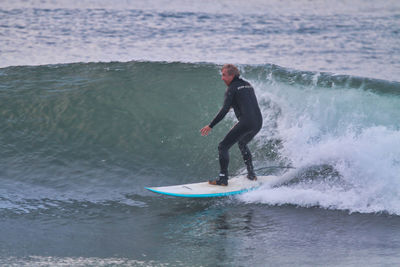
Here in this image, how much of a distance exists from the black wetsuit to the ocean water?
83 centimetres

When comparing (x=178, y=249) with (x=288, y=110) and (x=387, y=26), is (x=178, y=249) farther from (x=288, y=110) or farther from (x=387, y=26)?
(x=387, y=26)

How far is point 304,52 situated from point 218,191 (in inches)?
566

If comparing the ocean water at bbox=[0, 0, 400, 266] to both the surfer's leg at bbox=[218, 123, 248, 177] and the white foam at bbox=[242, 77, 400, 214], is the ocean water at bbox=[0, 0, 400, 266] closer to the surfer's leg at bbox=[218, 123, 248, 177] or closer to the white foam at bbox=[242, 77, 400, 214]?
the white foam at bbox=[242, 77, 400, 214]

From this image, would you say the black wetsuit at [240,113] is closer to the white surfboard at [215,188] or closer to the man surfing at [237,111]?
the man surfing at [237,111]

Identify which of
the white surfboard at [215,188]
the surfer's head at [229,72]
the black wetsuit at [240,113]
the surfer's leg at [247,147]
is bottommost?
the white surfboard at [215,188]

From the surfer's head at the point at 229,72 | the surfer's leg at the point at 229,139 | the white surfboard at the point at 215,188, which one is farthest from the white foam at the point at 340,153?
the surfer's head at the point at 229,72

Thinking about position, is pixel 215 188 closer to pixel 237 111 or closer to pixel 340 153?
pixel 237 111

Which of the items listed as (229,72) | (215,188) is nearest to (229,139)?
(215,188)

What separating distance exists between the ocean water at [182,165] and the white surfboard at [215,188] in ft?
0.53

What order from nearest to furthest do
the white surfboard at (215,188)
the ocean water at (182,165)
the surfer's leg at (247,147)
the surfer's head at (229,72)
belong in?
the ocean water at (182,165), the surfer's head at (229,72), the white surfboard at (215,188), the surfer's leg at (247,147)

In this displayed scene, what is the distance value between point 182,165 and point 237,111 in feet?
6.64

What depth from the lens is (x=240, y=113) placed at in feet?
23.7

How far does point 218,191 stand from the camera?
719cm

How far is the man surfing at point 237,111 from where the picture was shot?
7.02m
